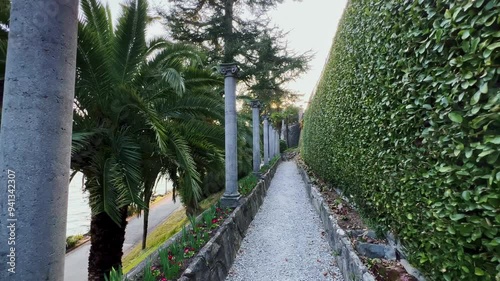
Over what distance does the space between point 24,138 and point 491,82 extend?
2.28 meters

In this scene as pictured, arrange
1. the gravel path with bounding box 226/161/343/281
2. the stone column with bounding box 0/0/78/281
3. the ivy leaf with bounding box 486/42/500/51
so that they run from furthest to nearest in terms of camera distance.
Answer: the gravel path with bounding box 226/161/343/281, the ivy leaf with bounding box 486/42/500/51, the stone column with bounding box 0/0/78/281

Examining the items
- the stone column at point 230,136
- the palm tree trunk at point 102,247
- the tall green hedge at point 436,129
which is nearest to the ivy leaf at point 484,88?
the tall green hedge at point 436,129

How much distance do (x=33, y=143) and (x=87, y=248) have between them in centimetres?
1440

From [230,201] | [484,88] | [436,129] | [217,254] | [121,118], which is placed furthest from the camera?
[230,201]

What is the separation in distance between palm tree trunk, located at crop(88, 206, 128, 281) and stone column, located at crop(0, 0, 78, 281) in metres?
3.77

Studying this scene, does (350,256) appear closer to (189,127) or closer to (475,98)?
(475,98)

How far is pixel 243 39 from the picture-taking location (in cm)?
1433

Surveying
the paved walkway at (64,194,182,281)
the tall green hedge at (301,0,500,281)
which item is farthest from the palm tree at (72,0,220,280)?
the paved walkway at (64,194,182,281)

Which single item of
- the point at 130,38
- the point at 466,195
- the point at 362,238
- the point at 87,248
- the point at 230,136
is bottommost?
the point at 87,248

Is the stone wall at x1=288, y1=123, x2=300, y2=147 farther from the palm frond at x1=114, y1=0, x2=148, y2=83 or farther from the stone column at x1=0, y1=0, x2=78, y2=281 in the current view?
the stone column at x1=0, y1=0, x2=78, y2=281

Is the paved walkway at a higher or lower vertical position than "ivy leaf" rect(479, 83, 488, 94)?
lower

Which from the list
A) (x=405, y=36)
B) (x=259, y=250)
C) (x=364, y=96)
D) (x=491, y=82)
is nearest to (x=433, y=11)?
(x=405, y=36)

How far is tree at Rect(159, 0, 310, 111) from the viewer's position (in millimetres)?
13812

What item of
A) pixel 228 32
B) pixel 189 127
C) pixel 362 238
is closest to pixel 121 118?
pixel 189 127
